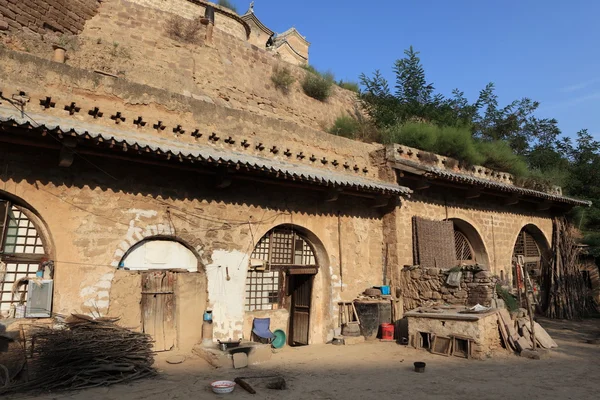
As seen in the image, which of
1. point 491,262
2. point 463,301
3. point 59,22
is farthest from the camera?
point 491,262

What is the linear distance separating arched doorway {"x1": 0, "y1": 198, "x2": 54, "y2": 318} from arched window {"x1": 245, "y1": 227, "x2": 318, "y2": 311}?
12.4 feet

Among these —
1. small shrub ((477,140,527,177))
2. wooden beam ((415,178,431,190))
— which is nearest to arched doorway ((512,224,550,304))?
small shrub ((477,140,527,177))

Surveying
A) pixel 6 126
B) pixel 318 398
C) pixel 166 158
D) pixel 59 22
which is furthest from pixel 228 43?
pixel 318 398

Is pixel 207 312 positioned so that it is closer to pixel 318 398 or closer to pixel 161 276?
pixel 161 276

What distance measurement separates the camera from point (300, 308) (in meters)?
10.1

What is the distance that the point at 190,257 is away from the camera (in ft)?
25.9

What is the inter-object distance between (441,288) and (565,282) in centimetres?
850

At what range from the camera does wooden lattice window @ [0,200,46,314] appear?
6.22 metres

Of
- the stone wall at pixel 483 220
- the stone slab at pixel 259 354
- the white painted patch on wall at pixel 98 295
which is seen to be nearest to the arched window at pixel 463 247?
the stone wall at pixel 483 220

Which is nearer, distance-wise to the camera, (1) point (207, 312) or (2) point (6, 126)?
(2) point (6, 126)

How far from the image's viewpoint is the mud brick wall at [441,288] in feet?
30.0

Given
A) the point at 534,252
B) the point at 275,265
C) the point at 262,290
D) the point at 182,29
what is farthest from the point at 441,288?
the point at 182,29

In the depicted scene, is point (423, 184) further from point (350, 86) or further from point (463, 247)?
point (350, 86)

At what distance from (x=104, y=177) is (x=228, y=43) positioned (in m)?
10.1
